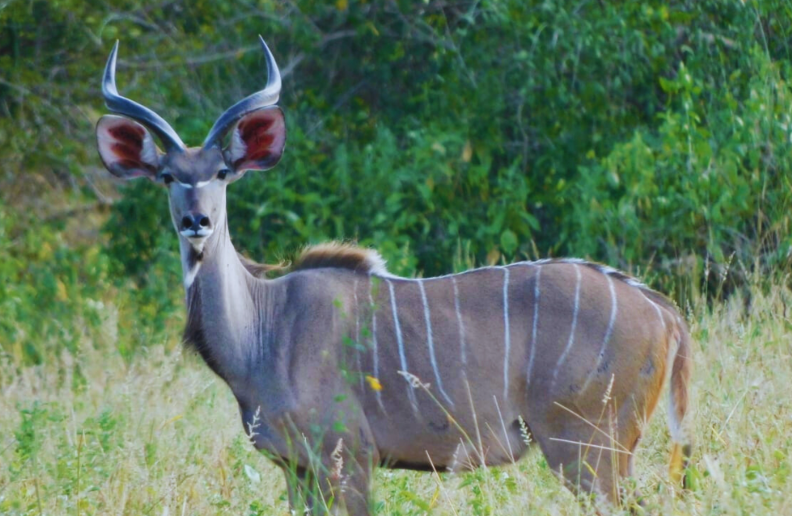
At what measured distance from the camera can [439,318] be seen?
3648 millimetres

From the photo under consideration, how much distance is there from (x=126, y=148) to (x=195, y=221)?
0.52 metres

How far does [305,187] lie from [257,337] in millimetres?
3218

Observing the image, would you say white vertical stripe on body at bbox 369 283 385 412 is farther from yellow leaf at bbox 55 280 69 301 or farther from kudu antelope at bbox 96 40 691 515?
yellow leaf at bbox 55 280 69 301

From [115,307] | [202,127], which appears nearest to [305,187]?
[202,127]

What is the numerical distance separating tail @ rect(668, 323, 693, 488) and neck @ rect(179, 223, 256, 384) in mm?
1256

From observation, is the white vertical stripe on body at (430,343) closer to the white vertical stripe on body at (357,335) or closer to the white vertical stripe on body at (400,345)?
the white vertical stripe on body at (400,345)

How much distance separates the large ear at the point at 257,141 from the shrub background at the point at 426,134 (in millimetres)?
2002

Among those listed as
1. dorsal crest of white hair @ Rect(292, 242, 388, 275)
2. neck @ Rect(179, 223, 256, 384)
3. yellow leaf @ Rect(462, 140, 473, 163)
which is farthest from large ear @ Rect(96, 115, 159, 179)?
yellow leaf @ Rect(462, 140, 473, 163)

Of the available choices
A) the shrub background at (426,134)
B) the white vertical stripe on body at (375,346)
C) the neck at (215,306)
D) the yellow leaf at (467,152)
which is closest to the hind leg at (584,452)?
the white vertical stripe on body at (375,346)

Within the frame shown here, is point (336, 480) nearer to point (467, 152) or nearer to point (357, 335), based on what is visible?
point (357, 335)

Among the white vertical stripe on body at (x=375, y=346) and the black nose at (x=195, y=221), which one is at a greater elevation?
the black nose at (x=195, y=221)

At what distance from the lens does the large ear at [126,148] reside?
12.8ft

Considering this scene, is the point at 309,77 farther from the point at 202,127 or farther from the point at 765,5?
the point at 765,5

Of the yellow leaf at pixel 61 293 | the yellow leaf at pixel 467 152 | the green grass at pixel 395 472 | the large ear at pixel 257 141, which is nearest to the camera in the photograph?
the green grass at pixel 395 472
